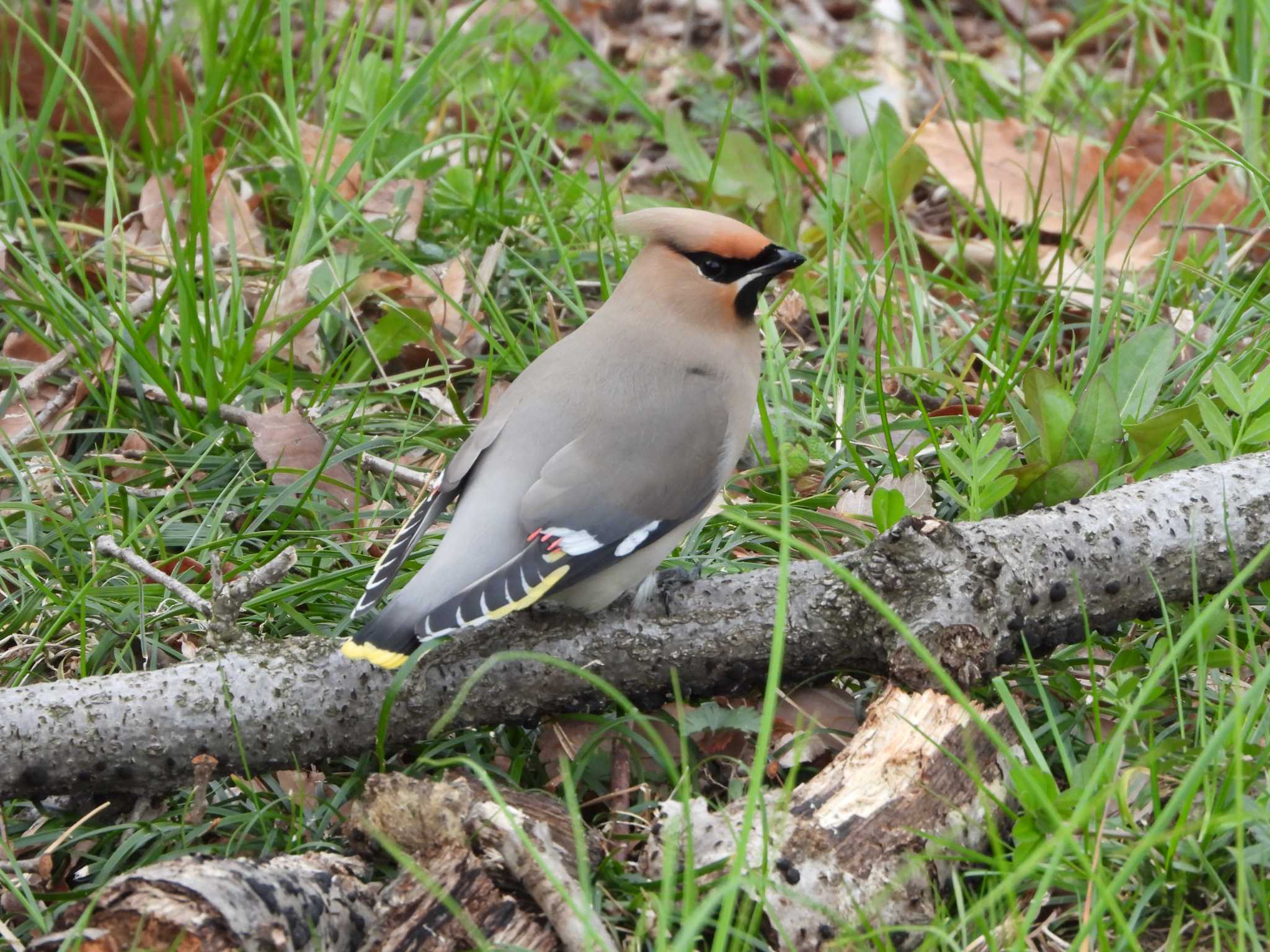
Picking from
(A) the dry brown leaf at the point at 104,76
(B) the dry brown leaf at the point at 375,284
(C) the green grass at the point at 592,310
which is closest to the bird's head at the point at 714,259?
(C) the green grass at the point at 592,310

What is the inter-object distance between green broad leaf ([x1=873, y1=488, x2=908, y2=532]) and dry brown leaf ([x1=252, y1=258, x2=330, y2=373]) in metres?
1.85

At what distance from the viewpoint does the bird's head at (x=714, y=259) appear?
11.6 ft

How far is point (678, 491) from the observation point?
320 centimetres

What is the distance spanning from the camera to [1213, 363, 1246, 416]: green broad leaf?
11.0ft

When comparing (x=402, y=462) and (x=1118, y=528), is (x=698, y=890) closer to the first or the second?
(x=1118, y=528)

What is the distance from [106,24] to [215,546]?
260 centimetres

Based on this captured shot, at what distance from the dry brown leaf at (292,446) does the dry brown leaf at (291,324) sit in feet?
1.57

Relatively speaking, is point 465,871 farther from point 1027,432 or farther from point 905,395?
point 905,395

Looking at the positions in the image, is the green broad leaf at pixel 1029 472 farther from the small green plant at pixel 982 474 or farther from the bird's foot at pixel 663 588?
the bird's foot at pixel 663 588

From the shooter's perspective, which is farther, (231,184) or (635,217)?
(231,184)

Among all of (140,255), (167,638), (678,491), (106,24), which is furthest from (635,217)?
(106,24)

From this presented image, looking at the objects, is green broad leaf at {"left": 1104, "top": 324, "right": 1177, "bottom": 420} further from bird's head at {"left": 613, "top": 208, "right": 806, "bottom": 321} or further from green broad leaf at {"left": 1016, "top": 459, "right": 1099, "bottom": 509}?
bird's head at {"left": 613, "top": 208, "right": 806, "bottom": 321}

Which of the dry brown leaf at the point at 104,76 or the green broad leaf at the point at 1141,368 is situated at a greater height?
the dry brown leaf at the point at 104,76

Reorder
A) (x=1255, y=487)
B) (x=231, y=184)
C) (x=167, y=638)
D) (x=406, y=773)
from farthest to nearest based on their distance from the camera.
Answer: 1. (x=231, y=184)
2. (x=167, y=638)
3. (x=1255, y=487)
4. (x=406, y=773)
